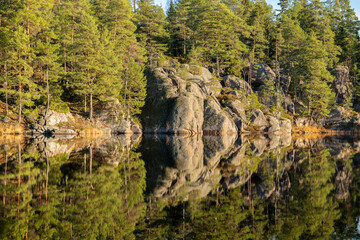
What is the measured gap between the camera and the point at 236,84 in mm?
58906

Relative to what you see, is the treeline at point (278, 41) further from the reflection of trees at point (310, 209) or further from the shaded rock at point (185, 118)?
the reflection of trees at point (310, 209)

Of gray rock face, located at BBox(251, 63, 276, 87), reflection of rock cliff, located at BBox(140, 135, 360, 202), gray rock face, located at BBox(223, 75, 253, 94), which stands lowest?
reflection of rock cliff, located at BBox(140, 135, 360, 202)

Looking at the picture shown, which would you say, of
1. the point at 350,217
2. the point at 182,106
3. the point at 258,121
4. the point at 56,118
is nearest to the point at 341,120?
the point at 258,121

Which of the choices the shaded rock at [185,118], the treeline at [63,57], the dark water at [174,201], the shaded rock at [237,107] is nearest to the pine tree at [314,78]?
the shaded rock at [237,107]

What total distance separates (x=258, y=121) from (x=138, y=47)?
27.1 meters

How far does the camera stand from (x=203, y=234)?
7160 millimetres

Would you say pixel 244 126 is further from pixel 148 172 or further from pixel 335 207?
pixel 335 207

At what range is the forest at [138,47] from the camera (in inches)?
1491

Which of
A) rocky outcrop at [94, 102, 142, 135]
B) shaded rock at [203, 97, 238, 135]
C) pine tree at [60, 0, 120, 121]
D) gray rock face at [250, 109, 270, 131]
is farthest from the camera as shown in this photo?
gray rock face at [250, 109, 270, 131]

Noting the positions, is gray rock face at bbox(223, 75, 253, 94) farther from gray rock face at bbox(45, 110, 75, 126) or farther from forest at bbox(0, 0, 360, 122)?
gray rock face at bbox(45, 110, 75, 126)

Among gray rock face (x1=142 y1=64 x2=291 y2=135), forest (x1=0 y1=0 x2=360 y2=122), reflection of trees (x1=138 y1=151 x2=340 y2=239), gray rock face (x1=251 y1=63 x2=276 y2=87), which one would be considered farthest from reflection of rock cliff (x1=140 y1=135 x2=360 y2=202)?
gray rock face (x1=251 y1=63 x2=276 y2=87)

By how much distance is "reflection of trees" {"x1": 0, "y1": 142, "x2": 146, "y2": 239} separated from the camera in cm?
697

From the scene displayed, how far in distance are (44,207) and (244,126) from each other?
4562 cm

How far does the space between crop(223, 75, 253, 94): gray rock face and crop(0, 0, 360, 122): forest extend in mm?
2881
